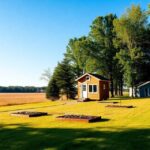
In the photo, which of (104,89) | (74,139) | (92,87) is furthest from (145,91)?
(74,139)

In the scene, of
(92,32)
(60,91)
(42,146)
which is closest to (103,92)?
(60,91)

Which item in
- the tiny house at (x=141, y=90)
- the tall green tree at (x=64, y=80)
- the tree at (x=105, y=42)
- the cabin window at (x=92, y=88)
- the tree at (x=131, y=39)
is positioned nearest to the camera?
the cabin window at (x=92, y=88)

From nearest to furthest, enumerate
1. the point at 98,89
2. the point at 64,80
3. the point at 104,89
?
the point at 98,89 < the point at 104,89 < the point at 64,80

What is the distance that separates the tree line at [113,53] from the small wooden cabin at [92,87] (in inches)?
248

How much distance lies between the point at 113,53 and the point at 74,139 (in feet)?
159

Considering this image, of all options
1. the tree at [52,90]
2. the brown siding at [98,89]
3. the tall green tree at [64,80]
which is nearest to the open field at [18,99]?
the tree at [52,90]

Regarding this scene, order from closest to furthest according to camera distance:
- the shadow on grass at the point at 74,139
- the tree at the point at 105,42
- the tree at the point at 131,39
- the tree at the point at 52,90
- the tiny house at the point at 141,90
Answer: the shadow on grass at the point at 74,139, the tree at the point at 131,39, the tiny house at the point at 141,90, the tree at the point at 52,90, the tree at the point at 105,42

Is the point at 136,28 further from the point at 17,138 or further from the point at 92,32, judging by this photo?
the point at 17,138

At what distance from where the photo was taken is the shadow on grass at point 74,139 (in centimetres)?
1384

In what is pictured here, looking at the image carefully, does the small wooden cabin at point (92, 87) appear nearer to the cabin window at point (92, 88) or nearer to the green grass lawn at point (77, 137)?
the cabin window at point (92, 88)

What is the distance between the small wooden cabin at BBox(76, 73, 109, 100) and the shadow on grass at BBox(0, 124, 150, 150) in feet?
107

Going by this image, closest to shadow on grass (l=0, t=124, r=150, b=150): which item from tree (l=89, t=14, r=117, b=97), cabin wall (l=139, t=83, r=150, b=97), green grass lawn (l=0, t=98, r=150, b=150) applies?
green grass lawn (l=0, t=98, r=150, b=150)

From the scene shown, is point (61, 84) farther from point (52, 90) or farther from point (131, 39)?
point (131, 39)

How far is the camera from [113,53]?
205 ft
